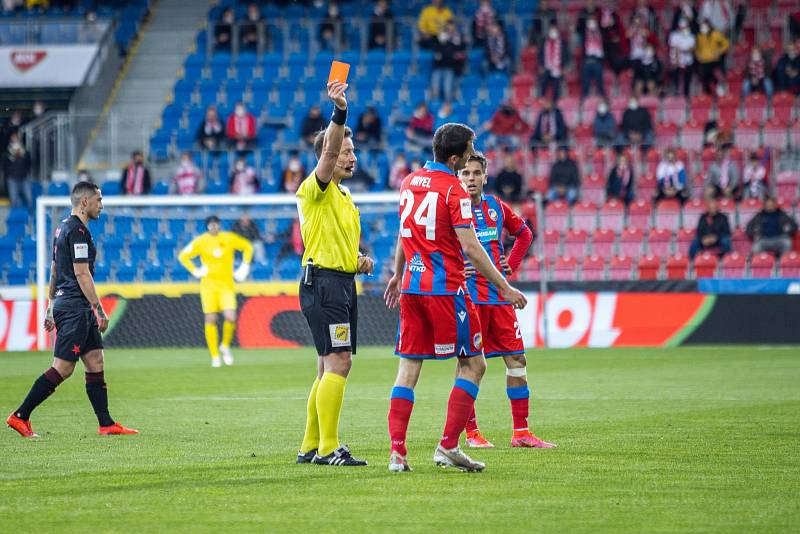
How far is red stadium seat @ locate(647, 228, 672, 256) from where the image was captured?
25.6 m

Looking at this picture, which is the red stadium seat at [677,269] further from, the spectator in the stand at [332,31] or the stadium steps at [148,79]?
the stadium steps at [148,79]

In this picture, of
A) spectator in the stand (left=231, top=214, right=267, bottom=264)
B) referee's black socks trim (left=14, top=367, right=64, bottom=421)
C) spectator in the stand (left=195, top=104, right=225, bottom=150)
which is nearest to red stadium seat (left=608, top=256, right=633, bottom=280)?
spectator in the stand (left=231, top=214, right=267, bottom=264)

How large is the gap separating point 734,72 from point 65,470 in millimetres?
23443

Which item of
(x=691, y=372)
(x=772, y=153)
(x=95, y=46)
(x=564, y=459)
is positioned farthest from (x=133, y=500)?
(x=95, y=46)

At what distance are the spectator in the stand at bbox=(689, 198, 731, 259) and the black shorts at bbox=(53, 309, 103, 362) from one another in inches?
614

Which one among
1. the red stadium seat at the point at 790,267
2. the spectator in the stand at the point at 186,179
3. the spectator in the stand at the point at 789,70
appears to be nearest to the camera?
the red stadium seat at the point at 790,267

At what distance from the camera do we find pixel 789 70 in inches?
1099

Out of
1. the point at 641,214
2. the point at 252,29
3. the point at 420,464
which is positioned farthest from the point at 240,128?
the point at 420,464

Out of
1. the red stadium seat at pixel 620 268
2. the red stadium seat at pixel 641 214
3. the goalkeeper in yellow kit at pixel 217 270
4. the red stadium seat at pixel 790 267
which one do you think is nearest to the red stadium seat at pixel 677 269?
the red stadium seat at pixel 620 268

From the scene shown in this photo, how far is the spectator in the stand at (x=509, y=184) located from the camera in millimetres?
26094

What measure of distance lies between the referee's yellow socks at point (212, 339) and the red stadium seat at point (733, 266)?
9.50 m

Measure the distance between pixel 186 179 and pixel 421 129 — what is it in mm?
5240

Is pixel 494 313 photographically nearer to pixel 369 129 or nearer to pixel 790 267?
pixel 790 267

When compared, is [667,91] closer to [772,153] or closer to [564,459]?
[772,153]
